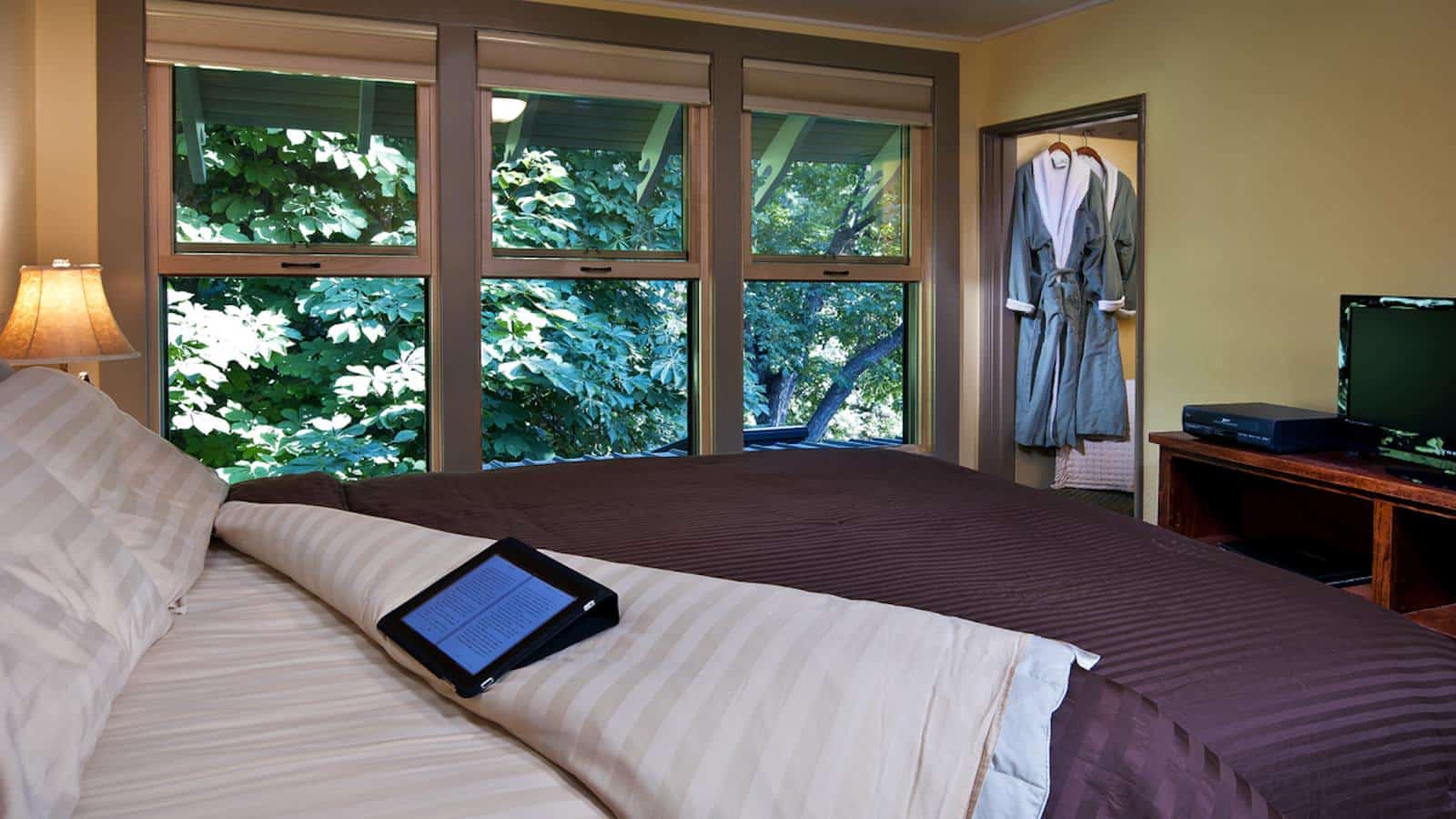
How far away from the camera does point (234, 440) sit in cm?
386

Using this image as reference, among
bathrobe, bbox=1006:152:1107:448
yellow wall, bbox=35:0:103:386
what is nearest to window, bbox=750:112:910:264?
bathrobe, bbox=1006:152:1107:448

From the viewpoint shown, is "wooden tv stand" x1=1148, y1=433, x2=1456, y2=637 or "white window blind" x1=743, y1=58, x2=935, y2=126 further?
"white window blind" x1=743, y1=58, x2=935, y2=126

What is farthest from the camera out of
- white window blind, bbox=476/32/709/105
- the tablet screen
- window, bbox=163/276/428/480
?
white window blind, bbox=476/32/709/105

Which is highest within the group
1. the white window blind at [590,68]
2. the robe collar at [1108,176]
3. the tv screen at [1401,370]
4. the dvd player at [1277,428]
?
the white window blind at [590,68]

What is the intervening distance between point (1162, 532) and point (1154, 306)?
2582 millimetres

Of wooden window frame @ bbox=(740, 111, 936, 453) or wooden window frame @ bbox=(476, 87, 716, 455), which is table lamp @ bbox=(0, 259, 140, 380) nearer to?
wooden window frame @ bbox=(476, 87, 716, 455)

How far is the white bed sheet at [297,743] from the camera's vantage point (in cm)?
86

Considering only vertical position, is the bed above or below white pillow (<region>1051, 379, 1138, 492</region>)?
above

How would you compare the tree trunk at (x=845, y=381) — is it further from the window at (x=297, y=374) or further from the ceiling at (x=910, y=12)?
the window at (x=297, y=374)

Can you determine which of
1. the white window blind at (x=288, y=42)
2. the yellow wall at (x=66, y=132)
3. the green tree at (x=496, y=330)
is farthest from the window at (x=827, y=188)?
the yellow wall at (x=66, y=132)

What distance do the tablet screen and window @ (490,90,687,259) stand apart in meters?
3.10

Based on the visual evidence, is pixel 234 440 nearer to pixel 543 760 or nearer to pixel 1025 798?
pixel 543 760

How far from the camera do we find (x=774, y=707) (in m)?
0.93

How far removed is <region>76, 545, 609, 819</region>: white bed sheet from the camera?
0.86 metres
